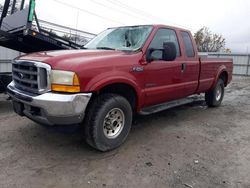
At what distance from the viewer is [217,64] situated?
6.87 meters

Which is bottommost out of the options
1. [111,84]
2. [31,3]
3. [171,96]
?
[171,96]

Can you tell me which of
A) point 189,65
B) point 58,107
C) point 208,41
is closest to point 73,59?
point 58,107

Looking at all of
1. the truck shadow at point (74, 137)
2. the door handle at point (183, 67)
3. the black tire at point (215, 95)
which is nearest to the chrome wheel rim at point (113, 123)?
the truck shadow at point (74, 137)

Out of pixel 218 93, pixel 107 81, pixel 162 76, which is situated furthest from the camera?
pixel 218 93

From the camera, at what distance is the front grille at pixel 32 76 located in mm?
3445

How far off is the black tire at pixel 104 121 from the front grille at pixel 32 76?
2.41 feet

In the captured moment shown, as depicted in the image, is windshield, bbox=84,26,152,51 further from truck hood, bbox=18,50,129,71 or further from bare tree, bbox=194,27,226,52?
bare tree, bbox=194,27,226,52

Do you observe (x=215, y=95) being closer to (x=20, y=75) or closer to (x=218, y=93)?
(x=218, y=93)

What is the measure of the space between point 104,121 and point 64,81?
0.89 metres

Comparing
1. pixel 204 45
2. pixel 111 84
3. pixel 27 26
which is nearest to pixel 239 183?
pixel 111 84

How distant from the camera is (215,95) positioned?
23.6 feet

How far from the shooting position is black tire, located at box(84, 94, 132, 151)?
3.68 m

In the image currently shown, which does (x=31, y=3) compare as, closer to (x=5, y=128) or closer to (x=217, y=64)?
(x=5, y=128)

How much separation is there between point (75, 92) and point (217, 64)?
15.6 feet
